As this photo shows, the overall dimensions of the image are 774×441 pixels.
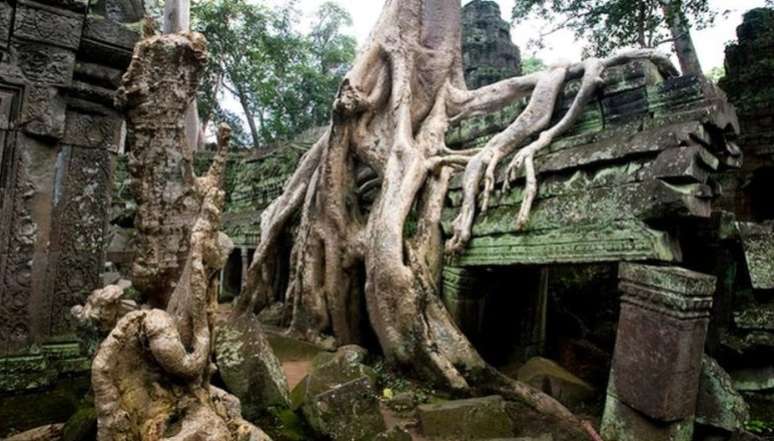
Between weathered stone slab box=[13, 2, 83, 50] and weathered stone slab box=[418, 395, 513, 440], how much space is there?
3155 mm

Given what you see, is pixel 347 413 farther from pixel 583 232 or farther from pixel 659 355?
pixel 583 232

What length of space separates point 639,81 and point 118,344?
404cm

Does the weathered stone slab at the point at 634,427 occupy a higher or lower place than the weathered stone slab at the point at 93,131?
lower

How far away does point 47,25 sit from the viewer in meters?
2.93

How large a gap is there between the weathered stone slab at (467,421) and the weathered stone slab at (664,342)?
753 mm

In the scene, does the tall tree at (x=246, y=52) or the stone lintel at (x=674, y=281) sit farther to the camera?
the tall tree at (x=246, y=52)

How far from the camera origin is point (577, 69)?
15.0ft

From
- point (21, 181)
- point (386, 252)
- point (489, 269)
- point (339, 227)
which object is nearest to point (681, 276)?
point (489, 269)

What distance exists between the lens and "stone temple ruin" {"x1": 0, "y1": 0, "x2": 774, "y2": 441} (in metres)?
2.88

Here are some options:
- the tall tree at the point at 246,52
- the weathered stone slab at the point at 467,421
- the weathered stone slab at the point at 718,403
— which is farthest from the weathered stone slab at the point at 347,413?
the tall tree at the point at 246,52

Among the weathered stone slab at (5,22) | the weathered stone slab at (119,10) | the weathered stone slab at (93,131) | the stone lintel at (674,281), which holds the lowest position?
the stone lintel at (674,281)

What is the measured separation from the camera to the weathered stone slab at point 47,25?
2.87 meters

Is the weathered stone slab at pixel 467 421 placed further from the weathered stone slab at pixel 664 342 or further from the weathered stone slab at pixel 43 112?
the weathered stone slab at pixel 43 112

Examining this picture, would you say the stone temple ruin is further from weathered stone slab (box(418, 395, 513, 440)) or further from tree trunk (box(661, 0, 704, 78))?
tree trunk (box(661, 0, 704, 78))
